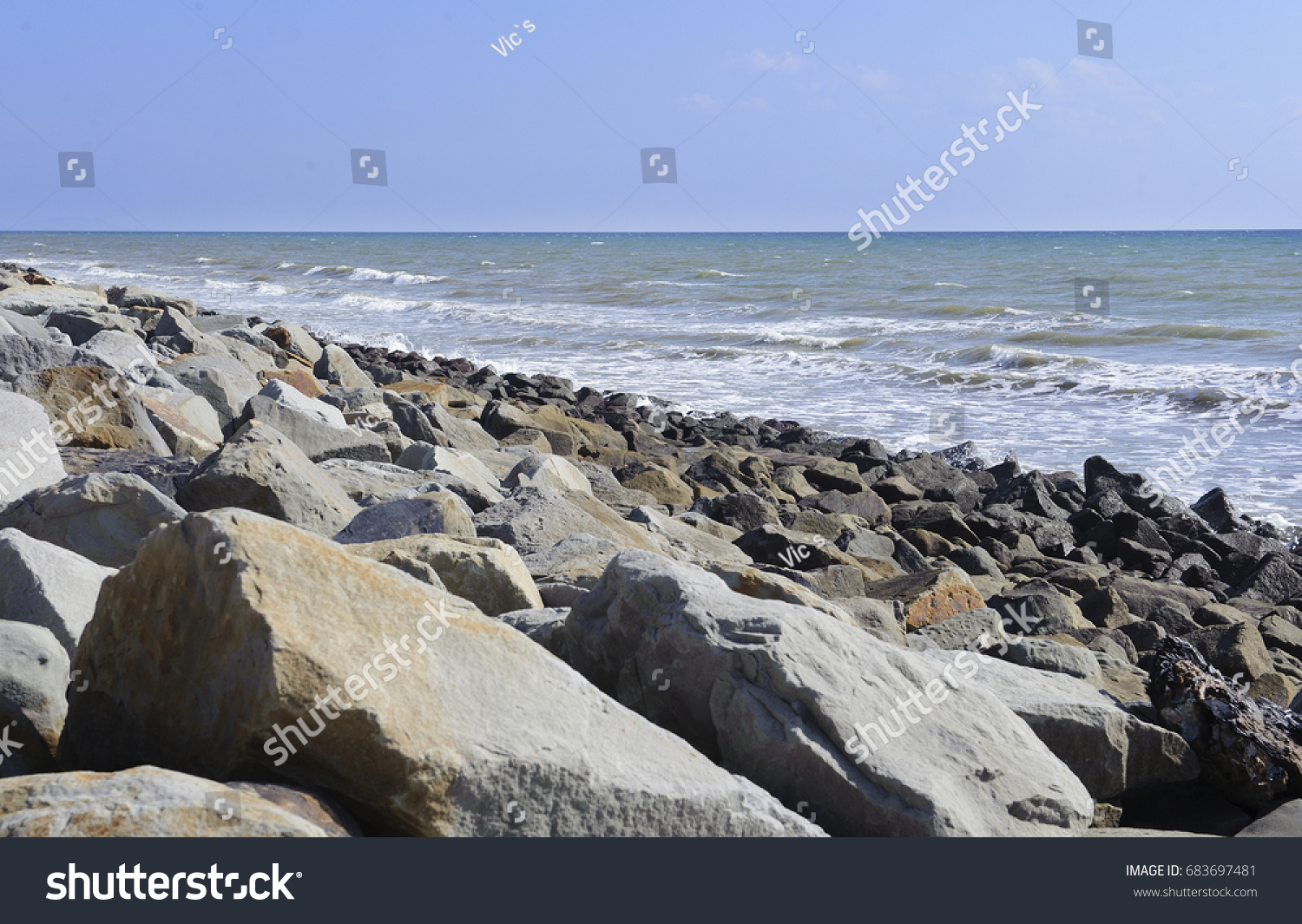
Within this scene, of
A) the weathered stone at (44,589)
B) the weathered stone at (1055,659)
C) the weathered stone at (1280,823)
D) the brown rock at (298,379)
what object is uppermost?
the brown rock at (298,379)

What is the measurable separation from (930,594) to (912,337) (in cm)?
1739

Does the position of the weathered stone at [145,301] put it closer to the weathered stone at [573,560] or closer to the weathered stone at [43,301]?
the weathered stone at [43,301]

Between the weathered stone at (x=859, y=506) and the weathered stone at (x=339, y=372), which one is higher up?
the weathered stone at (x=339, y=372)

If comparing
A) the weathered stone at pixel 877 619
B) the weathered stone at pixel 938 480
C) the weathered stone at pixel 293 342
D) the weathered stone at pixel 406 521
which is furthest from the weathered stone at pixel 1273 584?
the weathered stone at pixel 293 342

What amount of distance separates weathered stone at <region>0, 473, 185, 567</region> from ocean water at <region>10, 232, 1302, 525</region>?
952cm

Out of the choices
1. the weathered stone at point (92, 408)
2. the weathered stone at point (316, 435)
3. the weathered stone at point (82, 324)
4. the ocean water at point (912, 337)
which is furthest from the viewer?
the ocean water at point (912, 337)

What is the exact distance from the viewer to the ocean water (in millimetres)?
13227

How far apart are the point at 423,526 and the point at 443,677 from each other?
6.38ft

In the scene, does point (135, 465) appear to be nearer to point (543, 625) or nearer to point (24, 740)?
point (24, 740)

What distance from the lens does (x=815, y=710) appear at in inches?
112

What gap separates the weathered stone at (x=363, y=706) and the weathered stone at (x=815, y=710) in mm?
268

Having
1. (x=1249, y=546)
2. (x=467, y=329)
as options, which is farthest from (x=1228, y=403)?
(x=467, y=329)

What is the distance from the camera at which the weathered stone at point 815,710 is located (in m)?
2.75

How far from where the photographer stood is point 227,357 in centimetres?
972
